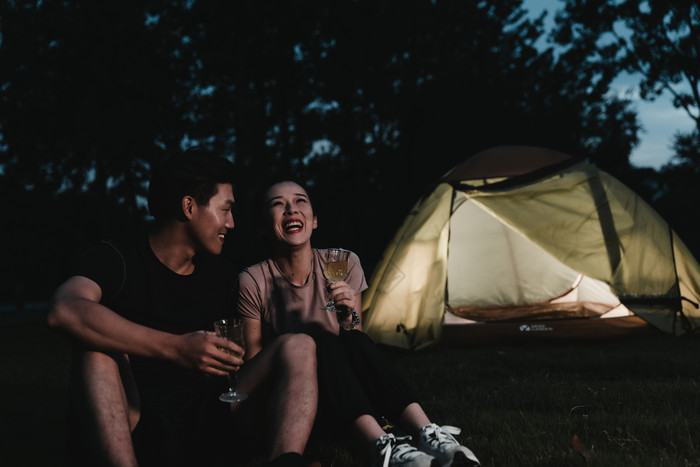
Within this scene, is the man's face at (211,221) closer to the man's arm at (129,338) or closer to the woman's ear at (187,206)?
the woman's ear at (187,206)

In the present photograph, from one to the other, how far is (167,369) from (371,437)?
86 centimetres

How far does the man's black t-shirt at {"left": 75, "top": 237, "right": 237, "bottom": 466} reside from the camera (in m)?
2.21

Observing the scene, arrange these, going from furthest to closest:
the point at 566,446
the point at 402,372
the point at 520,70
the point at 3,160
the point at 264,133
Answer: the point at 520,70 → the point at 264,133 → the point at 3,160 → the point at 402,372 → the point at 566,446

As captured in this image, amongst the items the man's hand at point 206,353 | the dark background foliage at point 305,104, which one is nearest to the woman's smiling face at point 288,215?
the man's hand at point 206,353

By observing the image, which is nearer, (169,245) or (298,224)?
(169,245)

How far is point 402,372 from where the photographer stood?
15.7ft

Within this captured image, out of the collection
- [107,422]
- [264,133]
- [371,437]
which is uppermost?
[264,133]

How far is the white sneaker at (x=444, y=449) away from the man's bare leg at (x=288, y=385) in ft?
1.41

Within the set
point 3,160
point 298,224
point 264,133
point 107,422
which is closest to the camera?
point 107,422

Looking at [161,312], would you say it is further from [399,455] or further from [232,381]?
[399,455]

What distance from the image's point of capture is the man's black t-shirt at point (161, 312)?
87.0 inches

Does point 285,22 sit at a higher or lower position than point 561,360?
higher

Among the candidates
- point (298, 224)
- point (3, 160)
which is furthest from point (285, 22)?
point (298, 224)

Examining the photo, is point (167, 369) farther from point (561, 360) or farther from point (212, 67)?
point (212, 67)
